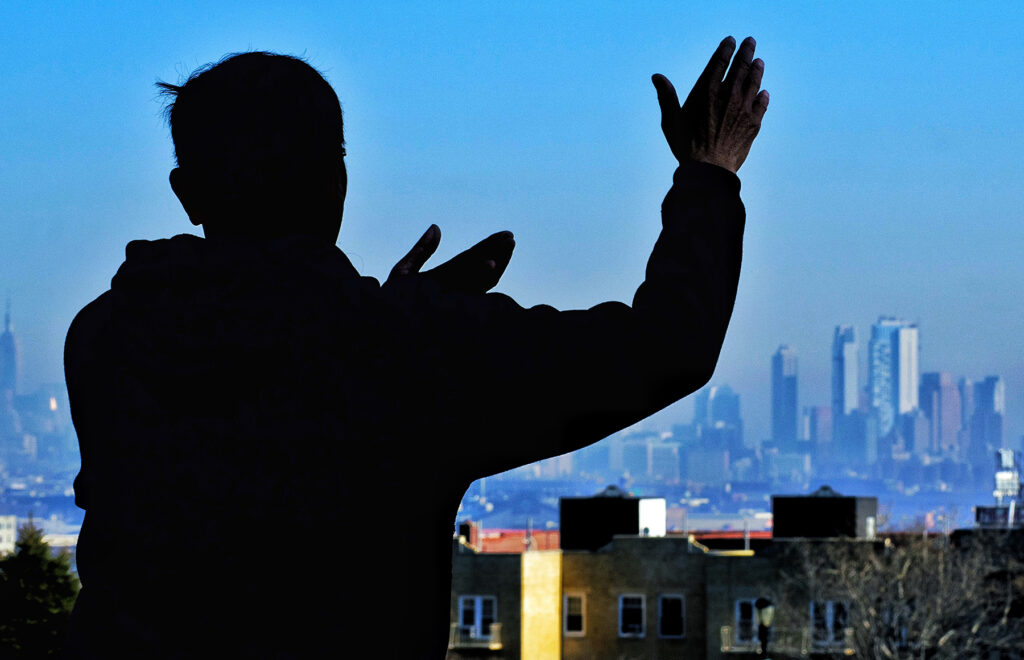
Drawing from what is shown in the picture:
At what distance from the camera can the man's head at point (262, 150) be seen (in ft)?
8.59

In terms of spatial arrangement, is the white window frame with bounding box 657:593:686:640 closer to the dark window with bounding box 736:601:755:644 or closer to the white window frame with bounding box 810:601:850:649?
the dark window with bounding box 736:601:755:644

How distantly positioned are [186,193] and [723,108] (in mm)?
768

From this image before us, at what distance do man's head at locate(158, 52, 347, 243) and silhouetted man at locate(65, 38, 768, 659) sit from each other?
0.29ft

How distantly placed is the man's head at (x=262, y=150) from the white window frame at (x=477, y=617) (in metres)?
56.7

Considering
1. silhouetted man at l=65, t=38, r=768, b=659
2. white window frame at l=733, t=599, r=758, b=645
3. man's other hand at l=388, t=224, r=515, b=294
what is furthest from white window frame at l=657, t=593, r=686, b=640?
silhouetted man at l=65, t=38, r=768, b=659

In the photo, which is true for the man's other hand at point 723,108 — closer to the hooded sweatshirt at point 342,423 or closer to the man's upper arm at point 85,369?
the hooded sweatshirt at point 342,423

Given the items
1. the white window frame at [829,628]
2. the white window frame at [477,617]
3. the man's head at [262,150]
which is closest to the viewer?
the man's head at [262,150]

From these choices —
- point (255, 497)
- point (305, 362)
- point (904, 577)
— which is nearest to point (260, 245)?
point (305, 362)

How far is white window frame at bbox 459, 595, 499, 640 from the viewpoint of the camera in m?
58.8

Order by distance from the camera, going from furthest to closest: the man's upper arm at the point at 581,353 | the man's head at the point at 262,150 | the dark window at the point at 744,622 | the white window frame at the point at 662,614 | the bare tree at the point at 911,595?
the white window frame at the point at 662,614
the dark window at the point at 744,622
the bare tree at the point at 911,595
the man's head at the point at 262,150
the man's upper arm at the point at 581,353

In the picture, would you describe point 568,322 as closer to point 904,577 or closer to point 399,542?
point 399,542

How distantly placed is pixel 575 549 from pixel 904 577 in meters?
14.3

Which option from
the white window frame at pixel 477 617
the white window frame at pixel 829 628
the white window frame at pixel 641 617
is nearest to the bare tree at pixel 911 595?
the white window frame at pixel 829 628

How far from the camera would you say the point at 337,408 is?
245 cm
